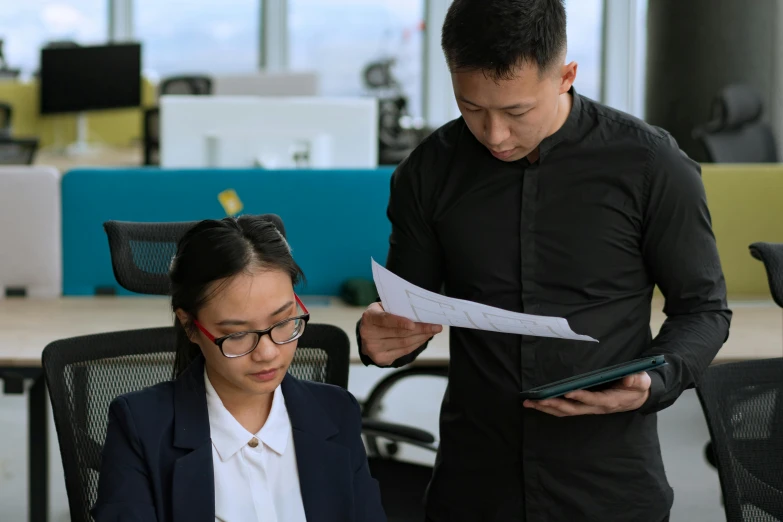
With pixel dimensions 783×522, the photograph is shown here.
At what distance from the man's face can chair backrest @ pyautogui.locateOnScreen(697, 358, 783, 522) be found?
0.58 m

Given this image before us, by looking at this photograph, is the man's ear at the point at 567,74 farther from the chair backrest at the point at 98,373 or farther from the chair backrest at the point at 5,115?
the chair backrest at the point at 5,115

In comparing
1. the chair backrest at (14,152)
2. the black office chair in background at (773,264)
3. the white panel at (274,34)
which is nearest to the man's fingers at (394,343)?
the black office chair in background at (773,264)

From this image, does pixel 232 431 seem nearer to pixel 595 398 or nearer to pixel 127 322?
pixel 595 398

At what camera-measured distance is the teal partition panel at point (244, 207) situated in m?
2.87

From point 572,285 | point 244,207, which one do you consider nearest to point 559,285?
point 572,285

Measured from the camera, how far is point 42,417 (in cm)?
223

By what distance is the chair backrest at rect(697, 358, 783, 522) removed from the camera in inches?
59.8

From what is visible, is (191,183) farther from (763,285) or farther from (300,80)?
(300,80)

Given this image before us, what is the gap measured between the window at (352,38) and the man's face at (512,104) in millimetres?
7487

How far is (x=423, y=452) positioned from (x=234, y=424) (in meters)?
2.18

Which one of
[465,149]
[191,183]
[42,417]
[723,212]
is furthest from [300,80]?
[465,149]

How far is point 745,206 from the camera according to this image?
2.90 metres

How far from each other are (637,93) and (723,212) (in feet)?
19.6

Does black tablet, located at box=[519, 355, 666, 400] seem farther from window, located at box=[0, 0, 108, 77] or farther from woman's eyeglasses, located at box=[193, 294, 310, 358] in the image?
window, located at box=[0, 0, 108, 77]
